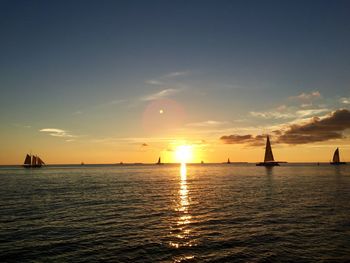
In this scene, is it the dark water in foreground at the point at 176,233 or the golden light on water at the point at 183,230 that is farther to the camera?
the golden light on water at the point at 183,230

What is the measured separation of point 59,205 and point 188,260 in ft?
119

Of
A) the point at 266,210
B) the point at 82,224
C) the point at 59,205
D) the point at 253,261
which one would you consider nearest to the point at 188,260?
the point at 253,261

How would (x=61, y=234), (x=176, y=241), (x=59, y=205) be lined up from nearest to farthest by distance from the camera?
1. (x=176, y=241)
2. (x=61, y=234)
3. (x=59, y=205)

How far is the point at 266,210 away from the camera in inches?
1848

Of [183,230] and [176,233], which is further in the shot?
[183,230]

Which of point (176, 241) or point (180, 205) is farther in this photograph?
point (180, 205)

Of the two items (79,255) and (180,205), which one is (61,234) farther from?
(180,205)

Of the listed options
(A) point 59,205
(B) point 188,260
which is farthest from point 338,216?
(A) point 59,205

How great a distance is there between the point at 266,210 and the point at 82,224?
27179 millimetres

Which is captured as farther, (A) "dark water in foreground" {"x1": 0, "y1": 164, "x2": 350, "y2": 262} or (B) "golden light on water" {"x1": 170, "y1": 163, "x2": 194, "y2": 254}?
(B) "golden light on water" {"x1": 170, "y1": 163, "x2": 194, "y2": 254}

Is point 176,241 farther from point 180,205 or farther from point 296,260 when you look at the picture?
point 180,205

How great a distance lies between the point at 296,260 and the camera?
79.2ft

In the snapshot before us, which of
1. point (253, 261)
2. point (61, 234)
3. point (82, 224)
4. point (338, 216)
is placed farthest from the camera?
point (338, 216)

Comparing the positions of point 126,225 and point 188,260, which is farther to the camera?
point 126,225
